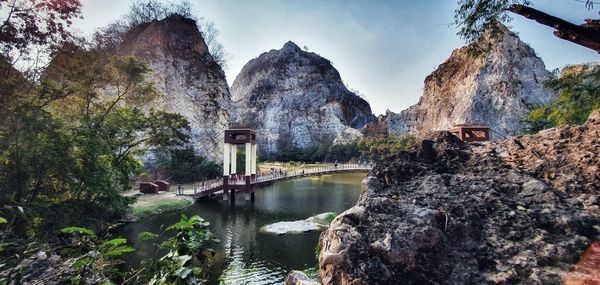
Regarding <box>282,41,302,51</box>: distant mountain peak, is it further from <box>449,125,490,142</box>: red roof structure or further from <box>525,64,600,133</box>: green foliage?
<box>525,64,600,133</box>: green foliage

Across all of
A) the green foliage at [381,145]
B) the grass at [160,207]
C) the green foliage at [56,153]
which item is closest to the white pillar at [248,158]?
the grass at [160,207]

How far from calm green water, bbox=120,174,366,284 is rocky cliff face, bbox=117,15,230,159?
14.8 meters

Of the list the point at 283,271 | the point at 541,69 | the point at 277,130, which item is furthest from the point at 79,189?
the point at 277,130

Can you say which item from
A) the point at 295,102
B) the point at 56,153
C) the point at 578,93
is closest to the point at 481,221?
the point at 56,153

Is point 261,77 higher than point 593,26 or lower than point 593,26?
higher

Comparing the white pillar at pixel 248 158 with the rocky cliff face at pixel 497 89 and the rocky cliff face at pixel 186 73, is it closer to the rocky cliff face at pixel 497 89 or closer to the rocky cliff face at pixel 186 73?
the rocky cliff face at pixel 186 73

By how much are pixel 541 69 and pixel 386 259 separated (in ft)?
197

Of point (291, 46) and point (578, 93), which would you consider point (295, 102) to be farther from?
point (578, 93)

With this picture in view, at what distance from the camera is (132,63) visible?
732 inches

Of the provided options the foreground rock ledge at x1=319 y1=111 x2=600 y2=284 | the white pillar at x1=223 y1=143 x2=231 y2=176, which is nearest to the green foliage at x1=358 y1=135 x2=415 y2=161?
the white pillar at x1=223 y1=143 x2=231 y2=176

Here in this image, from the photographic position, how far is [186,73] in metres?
41.9

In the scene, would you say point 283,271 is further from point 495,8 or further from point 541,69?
point 541,69

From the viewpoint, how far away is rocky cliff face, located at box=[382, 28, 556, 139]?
45.8m

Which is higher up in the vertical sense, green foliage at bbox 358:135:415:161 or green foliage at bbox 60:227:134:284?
green foliage at bbox 358:135:415:161
